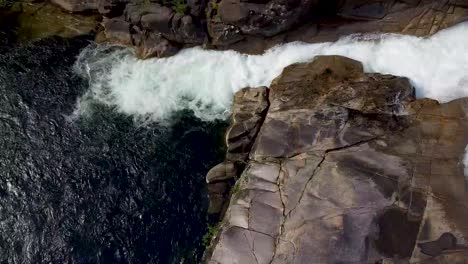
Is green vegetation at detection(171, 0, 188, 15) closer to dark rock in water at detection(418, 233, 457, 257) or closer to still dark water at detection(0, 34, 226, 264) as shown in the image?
still dark water at detection(0, 34, 226, 264)

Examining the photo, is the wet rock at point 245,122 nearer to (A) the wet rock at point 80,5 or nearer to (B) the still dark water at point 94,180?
(B) the still dark water at point 94,180

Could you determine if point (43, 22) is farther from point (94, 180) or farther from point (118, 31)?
point (94, 180)

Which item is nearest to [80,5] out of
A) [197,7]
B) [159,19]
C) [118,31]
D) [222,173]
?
[118,31]

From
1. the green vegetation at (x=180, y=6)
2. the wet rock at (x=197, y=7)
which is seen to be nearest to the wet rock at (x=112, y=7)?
the green vegetation at (x=180, y=6)

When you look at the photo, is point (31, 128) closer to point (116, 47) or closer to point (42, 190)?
point (42, 190)

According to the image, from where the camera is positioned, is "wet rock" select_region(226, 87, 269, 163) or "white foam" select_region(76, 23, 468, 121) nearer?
"wet rock" select_region(226, 87, 269, 163)

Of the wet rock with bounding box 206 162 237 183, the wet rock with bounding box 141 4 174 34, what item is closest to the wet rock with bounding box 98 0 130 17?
the wet rock with bounding box 141 4 174 34
